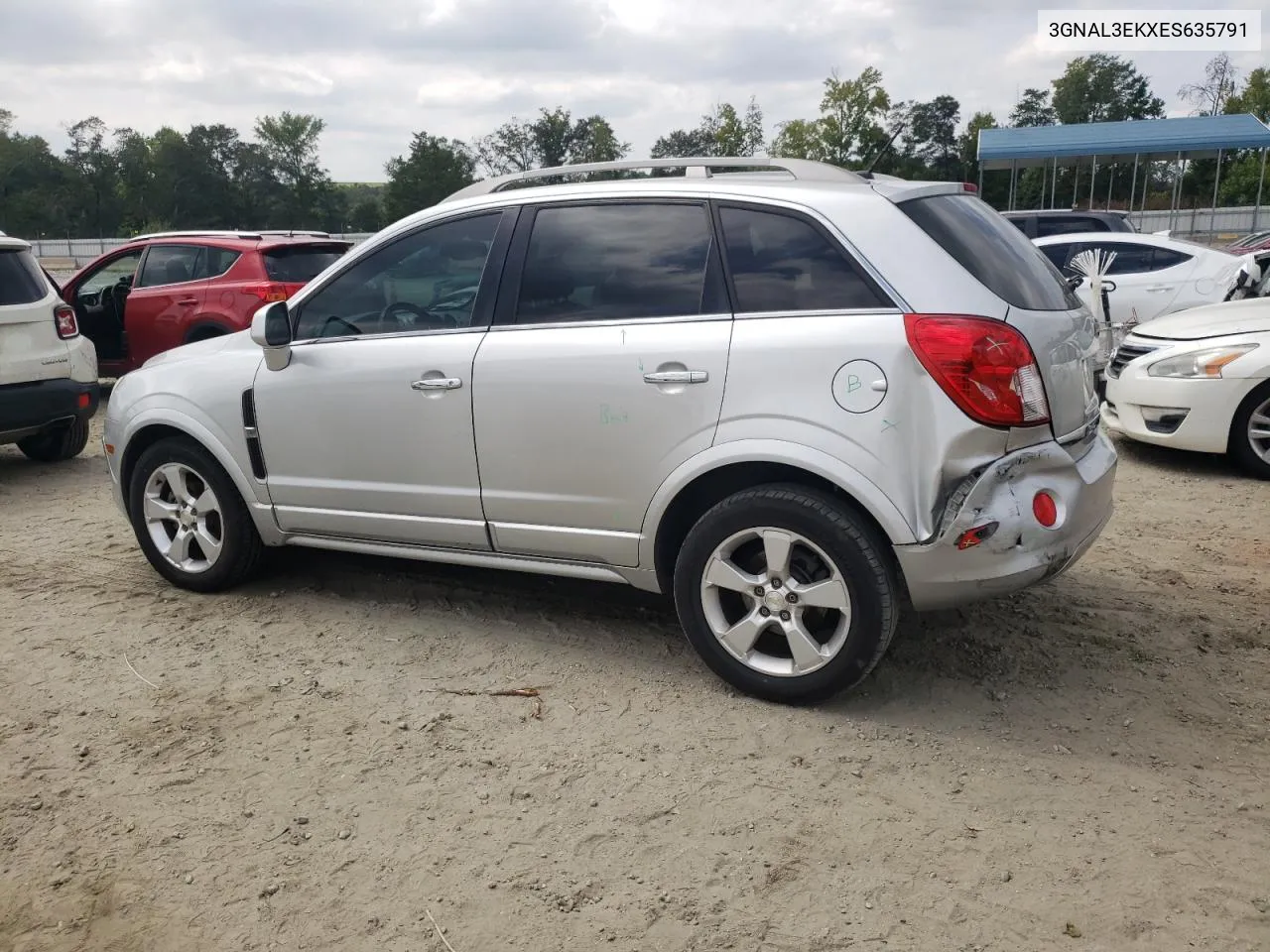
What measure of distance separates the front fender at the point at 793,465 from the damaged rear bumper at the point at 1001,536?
0.35 feet

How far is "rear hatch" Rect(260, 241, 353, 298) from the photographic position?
379 inches

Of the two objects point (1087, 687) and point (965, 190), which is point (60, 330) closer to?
point (965, 190)

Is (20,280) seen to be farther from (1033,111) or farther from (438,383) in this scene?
(1033,111)

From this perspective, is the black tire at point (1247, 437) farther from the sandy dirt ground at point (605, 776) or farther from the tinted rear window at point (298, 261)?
the tinted rear window at point (298, 261)

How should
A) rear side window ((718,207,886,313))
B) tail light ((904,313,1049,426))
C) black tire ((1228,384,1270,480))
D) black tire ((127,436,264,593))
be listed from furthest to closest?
1. black tire ((1228,384,1270,480))
2. black tire ((127,436,264,593))
3. rear side window ((718,207,886,313))
4. tail light ((904,313,1049,426))

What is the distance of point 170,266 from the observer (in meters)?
10.1

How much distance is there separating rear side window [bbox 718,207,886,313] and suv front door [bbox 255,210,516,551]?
1.01m

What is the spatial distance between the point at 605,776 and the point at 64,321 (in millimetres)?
6280

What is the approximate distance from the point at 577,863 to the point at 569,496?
1.46 meters

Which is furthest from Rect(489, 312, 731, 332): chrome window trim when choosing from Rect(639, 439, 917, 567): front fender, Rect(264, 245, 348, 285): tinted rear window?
Rect(264, 245, 348, 285): tinted rear window

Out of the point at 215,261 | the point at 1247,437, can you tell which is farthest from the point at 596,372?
the point at 215,261

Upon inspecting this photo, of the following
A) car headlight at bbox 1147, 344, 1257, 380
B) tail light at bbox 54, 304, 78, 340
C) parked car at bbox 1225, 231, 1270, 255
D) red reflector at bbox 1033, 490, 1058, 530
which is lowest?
parked car at bbox 1225, 231, 1270, 255

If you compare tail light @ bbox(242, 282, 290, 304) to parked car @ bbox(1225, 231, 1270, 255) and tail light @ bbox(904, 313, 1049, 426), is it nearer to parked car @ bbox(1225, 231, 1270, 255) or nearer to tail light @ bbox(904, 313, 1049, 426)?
tail light @ bbox(904, 313, 1049, 426)

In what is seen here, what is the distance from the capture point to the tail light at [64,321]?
7574 millimetres
